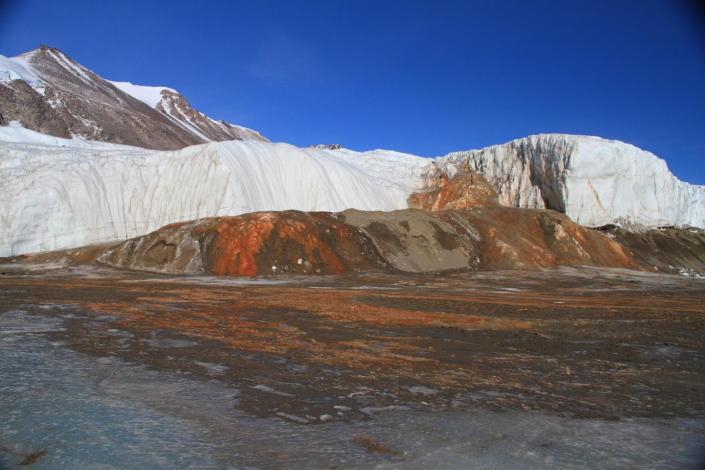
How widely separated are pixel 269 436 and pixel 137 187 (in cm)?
5083

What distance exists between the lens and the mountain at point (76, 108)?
94.9m

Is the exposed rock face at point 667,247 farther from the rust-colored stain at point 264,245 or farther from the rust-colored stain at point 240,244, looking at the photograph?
the rust-colored stain at point 240,244

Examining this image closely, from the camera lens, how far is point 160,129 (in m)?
125

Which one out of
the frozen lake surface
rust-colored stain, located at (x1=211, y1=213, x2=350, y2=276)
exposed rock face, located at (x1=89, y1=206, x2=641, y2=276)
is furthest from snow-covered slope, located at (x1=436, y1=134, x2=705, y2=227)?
the frozen lake surface

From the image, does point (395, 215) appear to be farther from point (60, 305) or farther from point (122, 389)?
point (122, 389)

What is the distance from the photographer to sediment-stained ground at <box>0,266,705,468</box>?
7062 millimetres

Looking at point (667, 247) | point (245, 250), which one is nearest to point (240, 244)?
point (245, 250)

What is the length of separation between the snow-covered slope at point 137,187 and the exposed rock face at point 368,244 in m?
9.71

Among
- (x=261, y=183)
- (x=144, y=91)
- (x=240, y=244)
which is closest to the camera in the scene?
(x=240, y=244)

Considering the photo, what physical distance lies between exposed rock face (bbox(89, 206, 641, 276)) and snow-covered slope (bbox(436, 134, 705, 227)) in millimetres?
9336

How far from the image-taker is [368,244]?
42156 mm

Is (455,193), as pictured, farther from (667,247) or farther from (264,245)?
(264,245)

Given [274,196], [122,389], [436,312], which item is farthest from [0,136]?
[122,389]

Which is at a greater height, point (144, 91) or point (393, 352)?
point (144, 91)
